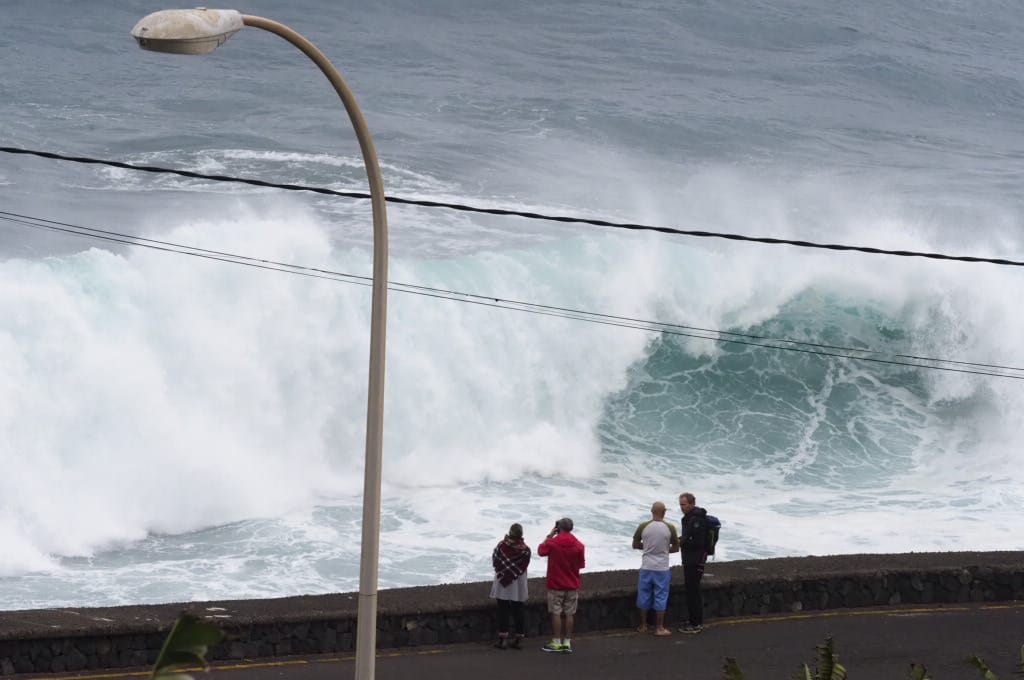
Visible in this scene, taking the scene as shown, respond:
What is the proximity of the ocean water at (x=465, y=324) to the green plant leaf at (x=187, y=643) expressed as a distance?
12.7 meters

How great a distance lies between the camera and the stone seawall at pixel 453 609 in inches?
459

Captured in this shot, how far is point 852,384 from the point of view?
2909cm

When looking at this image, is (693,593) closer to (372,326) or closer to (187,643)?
(372,326)

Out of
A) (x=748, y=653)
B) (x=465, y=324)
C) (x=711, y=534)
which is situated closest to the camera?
(x=748, y=653)

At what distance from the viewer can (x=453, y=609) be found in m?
12.9

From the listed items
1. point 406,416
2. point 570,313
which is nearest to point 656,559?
point 406,416

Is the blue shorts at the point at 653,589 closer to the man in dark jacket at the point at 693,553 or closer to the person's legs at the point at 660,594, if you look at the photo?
the person's legs at the point at 660,594

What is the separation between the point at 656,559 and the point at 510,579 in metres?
1.41

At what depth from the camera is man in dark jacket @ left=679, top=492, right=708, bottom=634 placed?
1338 centimetres

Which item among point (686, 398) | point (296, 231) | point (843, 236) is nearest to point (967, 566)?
point (686, 398)

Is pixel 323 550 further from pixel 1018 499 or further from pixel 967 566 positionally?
pixel 1018 499

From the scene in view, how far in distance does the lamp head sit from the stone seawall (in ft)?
18.6

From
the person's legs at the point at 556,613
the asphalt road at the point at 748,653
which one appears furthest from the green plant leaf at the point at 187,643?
the person's legs at the point at 556,613

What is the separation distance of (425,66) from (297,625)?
3760 centimetres
